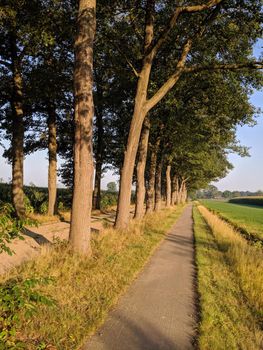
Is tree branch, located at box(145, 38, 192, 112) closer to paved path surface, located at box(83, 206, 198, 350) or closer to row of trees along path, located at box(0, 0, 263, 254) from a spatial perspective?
row of trees along path, located at box(0, 0, 263, 254)

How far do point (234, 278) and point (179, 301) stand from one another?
2701 mm

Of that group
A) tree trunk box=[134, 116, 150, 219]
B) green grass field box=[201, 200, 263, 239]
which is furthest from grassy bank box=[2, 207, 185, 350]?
green grass field box=[201, 200, 263, 239]

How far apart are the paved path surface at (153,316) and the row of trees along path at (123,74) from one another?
2.25m

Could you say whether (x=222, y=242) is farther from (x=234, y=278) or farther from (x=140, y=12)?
(x=140, y=12)

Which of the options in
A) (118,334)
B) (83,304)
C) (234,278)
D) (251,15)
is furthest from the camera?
(251,15)

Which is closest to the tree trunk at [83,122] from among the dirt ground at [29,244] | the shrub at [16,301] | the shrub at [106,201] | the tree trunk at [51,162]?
the dirt ground at [29,244]

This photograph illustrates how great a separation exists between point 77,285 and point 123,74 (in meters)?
10.6

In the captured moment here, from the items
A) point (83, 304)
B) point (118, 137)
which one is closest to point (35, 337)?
point (83, 304)

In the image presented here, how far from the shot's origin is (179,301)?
666 centimetres

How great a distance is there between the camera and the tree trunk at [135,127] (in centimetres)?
1309

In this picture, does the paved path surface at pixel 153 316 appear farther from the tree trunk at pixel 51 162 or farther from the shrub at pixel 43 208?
the shrub at pixel 43 208

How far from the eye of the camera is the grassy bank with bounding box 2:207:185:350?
4.53 m

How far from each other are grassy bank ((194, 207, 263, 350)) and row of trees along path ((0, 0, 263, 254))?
3.42 meters

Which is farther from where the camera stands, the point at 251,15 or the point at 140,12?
the point at 140,12
